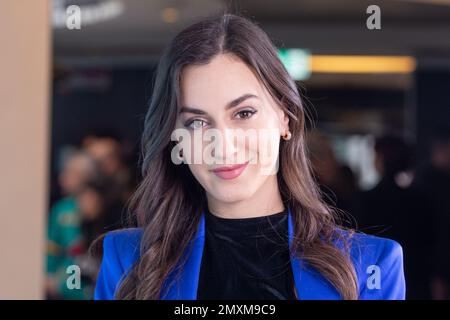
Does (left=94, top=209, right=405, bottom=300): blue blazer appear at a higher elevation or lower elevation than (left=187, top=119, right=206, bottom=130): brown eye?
lower

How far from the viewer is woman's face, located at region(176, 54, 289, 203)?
50.4 inches

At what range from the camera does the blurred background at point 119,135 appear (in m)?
1.55

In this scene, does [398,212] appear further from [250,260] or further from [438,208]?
[438,208]

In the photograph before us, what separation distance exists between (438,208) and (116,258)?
5.97ft

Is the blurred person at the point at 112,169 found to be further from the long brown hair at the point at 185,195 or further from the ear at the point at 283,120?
the ear at the point at 283,120

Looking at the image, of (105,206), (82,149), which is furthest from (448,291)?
(105,206)

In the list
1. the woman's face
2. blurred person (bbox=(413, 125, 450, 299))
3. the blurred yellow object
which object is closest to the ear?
the woman's face

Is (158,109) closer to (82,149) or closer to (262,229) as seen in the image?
(262,229)

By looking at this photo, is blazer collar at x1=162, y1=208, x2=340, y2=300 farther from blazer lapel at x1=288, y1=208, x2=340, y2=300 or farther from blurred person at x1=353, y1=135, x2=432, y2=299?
blurred person at x1=353, y1=135, x2=432, y2=299

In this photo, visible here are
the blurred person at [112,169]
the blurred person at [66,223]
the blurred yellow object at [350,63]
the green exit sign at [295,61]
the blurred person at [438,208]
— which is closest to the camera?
the green exit sign at [295,61]

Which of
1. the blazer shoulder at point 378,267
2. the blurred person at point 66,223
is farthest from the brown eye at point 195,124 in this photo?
the blurred person at point 66,223

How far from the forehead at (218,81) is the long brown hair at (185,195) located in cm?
3

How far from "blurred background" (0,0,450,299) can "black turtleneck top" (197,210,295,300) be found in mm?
156

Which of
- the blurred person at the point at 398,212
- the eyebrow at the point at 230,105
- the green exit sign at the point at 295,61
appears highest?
the green exit sign at the point at 295,61
